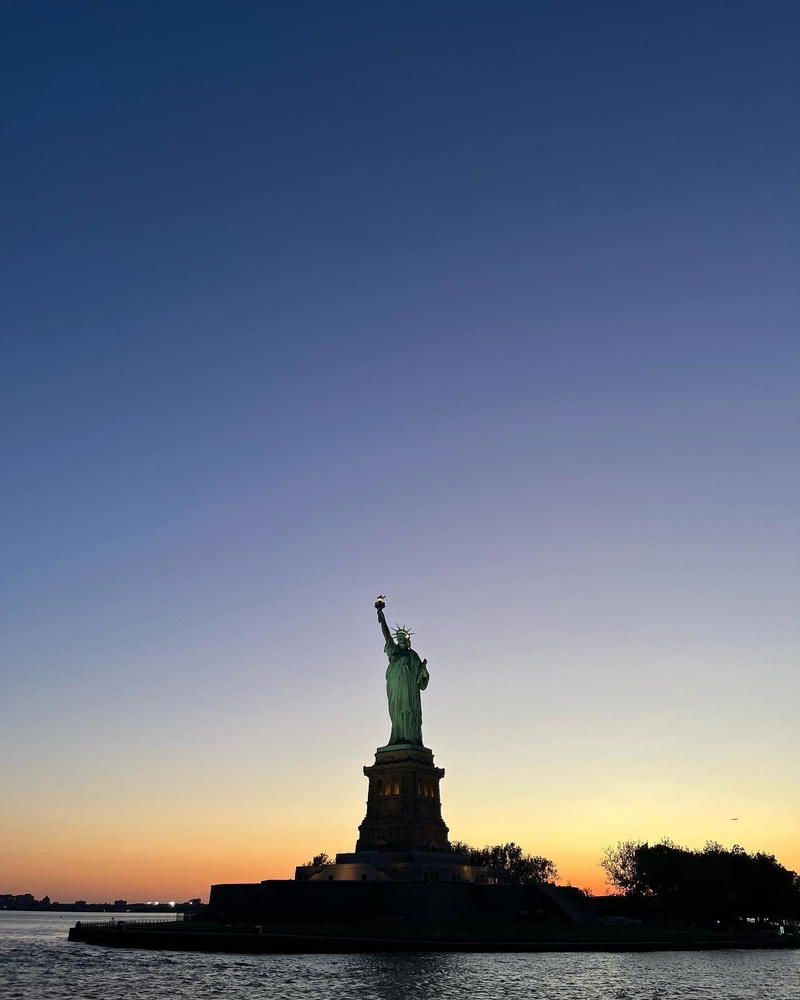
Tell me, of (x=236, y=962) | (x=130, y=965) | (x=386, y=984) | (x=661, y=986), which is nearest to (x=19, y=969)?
(x=130, y=965)

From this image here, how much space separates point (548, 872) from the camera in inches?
5344

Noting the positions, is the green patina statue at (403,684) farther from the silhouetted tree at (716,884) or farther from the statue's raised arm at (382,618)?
the silhouetted tree at (716,884)

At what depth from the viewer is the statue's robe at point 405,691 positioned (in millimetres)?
97625

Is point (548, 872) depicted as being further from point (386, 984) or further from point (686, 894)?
point (386, 984)

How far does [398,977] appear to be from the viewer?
4816 centimetres

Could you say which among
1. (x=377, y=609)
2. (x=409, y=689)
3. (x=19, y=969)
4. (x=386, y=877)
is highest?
(x=377, y=609)

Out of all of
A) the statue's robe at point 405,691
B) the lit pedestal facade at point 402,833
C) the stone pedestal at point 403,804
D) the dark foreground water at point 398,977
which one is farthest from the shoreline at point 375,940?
the statue's robe at point 405,691

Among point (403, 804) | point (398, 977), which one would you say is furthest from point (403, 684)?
point (398, 977)

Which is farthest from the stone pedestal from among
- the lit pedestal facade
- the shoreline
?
the shoreline

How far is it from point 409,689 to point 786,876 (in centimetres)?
5317

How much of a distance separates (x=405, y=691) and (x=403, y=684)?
82 centimetres

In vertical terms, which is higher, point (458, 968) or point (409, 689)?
point (409, 689)

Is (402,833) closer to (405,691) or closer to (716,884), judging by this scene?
(405,691)

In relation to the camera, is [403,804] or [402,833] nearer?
[402,833]
